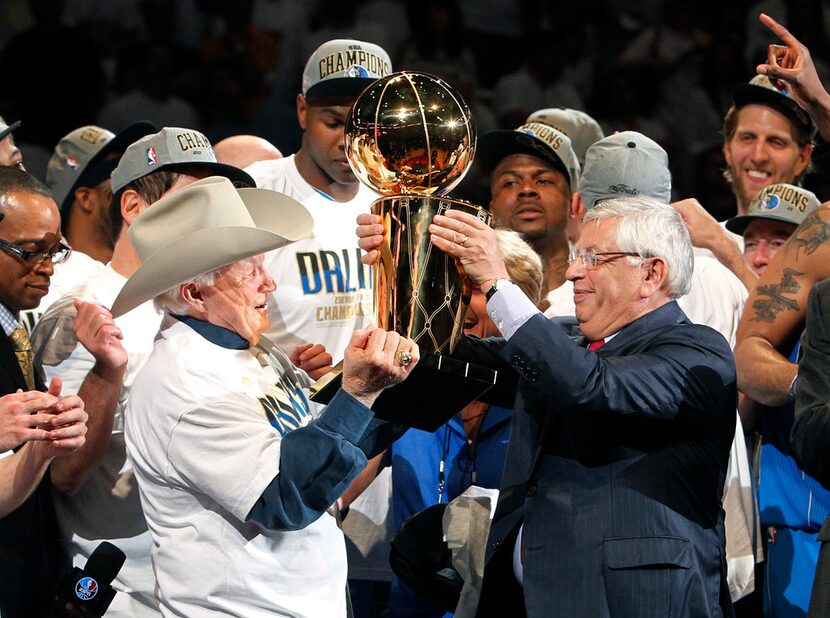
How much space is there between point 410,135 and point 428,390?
54cm

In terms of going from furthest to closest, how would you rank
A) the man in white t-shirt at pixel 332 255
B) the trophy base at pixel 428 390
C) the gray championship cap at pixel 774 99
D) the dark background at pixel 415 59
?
the dark background at pixel 415 59, the gray championship cap at pixel 774 99, the man in white t-shirt at pixel 332 255, the trophy base at pixel 428 390

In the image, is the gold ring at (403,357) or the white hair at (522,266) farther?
the white hair at (522,266)

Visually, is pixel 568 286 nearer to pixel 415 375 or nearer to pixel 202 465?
pixel 415 375

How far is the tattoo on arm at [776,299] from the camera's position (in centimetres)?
354

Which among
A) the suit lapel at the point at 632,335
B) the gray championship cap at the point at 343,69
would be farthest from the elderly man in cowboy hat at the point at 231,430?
the gray championship cap at the point at 343,69

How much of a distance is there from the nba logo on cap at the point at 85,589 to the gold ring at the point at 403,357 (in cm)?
109

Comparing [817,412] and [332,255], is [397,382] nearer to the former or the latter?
[817,412]

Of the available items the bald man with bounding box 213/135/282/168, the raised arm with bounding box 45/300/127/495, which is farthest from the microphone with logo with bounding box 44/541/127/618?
the bald man with bounding box 213/135/282/168

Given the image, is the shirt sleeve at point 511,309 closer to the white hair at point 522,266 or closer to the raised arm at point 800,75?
the white hair at point 522,266

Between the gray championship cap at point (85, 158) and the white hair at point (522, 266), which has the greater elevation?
the white hair at point (522, 266)

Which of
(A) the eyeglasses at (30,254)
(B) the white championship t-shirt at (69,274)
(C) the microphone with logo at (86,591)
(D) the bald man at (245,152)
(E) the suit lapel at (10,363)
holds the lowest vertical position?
(C) the microphone with logo at (86,591)

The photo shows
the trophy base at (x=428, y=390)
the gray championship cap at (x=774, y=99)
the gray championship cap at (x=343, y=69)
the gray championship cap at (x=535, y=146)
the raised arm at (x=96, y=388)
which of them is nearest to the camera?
Result: the trophy base at (x=428, y=390)

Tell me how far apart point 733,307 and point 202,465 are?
2069mm

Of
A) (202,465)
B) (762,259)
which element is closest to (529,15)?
(762,259)
